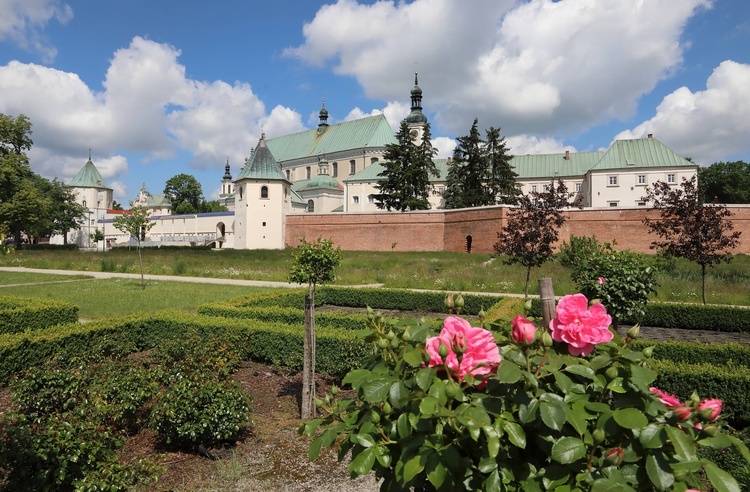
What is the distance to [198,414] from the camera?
443 cm

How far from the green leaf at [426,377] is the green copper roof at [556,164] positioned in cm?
5430

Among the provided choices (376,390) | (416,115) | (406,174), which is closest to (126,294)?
(376,390)

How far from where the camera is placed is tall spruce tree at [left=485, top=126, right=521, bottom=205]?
124 ft

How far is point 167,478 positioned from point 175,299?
34.4 feet

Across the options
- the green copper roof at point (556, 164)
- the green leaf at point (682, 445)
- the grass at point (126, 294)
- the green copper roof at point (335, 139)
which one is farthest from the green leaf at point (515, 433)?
the green copper roof at point (335, 139)

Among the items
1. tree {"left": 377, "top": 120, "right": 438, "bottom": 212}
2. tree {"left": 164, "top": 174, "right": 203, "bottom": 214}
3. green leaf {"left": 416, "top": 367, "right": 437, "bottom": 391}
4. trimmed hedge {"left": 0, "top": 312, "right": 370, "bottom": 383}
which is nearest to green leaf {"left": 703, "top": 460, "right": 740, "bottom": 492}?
green leaf {"left": 416, "top": 367, "right": 437, "bottom": 391}

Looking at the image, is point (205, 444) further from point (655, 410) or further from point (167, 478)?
point (655, 410)

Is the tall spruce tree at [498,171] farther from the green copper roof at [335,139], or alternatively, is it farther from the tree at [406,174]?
the green copper roof at [335,139]

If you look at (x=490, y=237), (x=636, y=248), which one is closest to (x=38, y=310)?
(x=490, y=237)

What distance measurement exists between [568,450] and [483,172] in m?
38.2

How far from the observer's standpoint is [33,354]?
22.1 ft

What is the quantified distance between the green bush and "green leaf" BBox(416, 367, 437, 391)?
3.51 metres

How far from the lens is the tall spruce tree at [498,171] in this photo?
1491 inches

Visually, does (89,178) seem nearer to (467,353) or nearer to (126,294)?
(126,294)
